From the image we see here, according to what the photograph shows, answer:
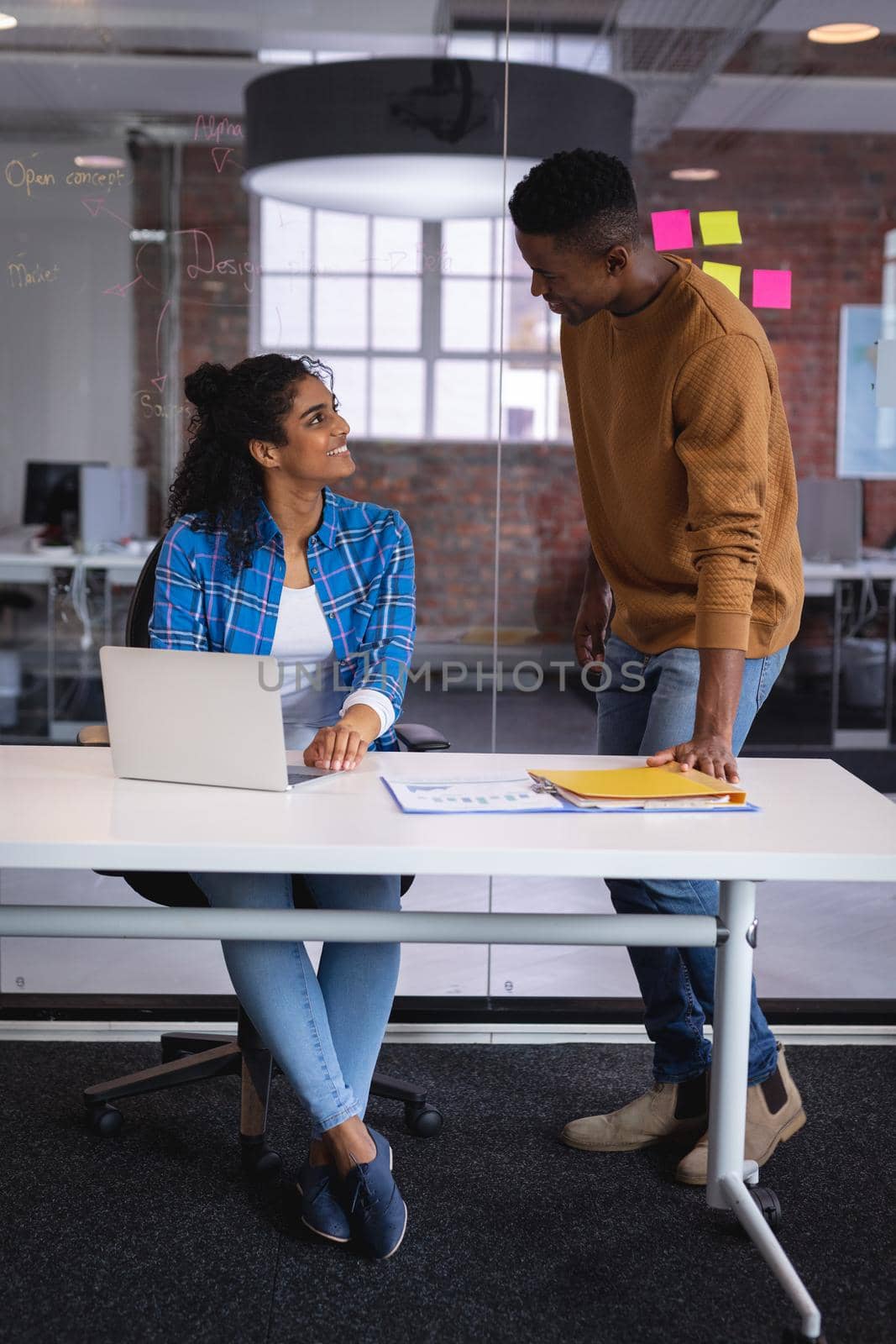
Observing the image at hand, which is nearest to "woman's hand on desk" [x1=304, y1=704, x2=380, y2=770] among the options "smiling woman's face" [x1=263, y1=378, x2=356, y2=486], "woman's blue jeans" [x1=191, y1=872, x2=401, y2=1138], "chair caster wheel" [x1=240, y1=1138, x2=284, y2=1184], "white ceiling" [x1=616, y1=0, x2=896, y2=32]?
"woman's blue jeans" [x1=191, y1=872, x2=401, y2=1138]

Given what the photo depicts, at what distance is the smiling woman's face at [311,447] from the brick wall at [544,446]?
66cm

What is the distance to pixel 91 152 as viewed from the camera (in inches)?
110

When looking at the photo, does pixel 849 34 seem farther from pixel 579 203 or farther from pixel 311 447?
pixel 311 447

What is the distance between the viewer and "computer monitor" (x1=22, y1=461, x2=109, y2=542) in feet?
9.62

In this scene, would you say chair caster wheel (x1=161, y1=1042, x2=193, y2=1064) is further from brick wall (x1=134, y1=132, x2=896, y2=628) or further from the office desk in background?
brick wall (x1=134, y1=132, x2=896, y2=628)

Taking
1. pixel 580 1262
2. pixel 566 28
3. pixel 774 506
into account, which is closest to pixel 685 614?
pixel 774 506

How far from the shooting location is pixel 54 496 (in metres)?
2.96

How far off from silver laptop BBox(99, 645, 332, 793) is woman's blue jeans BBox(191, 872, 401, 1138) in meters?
0.20

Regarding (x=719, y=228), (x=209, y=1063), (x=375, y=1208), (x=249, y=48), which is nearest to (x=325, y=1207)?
(x=375, y=1208)

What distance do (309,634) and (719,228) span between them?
1354mm

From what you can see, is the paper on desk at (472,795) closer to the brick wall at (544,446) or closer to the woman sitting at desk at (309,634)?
the woman sitting at desk at (309,634)

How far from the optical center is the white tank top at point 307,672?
2.17 meters

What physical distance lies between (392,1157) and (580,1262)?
411 millimetres

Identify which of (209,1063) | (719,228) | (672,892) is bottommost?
(209,1063)
